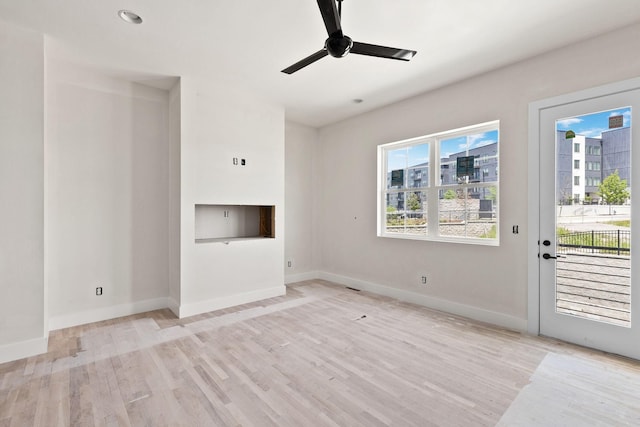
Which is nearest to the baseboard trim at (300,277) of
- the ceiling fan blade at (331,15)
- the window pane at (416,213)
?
the window pane at (416,213)

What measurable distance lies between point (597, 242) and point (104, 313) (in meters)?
5.31

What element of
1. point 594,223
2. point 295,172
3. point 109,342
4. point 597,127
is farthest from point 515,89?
point 109,342

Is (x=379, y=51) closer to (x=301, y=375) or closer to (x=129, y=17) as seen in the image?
(x=129, y=17)

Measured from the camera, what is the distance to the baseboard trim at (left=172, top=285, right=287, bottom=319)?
12.4ft

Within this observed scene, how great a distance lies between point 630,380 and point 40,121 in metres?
5.40

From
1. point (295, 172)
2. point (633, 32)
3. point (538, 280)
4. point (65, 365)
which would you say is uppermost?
point (633, 32)

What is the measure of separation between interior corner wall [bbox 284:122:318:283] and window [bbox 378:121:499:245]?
150cm

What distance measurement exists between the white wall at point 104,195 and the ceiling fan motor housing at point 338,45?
2906mm

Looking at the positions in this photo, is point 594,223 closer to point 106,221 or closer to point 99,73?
point 106,221

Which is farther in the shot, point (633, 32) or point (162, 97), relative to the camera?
point (162, 97)

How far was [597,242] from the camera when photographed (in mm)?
2850

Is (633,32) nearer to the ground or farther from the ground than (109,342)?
farther from the ground

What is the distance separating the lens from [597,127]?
287 cm

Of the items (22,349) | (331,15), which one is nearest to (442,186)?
(331,15)
